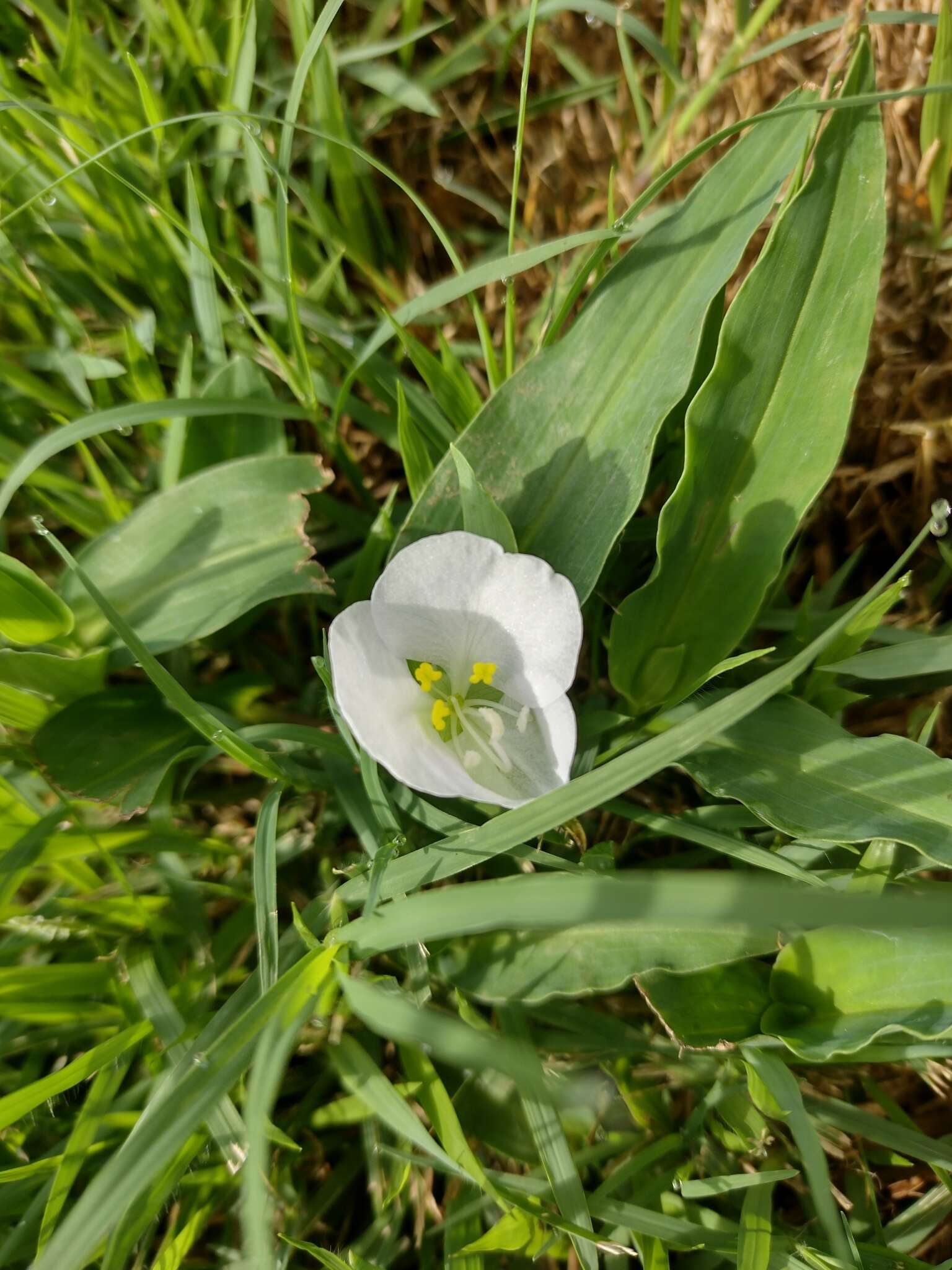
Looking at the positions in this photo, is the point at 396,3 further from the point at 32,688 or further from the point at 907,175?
the point at 32,688

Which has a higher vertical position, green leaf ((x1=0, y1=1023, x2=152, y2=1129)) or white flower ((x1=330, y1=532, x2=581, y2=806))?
white flower ((x1=330, y1=532, x2=581, y2=806))

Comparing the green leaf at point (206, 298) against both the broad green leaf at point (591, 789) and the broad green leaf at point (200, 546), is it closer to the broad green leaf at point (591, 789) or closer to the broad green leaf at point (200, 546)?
the broad green leaf at point (200, 546)

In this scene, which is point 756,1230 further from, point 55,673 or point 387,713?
point 55,673

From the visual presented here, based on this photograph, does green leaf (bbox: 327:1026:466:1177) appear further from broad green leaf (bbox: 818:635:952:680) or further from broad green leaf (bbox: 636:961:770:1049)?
broad green leaf (bbox: 818:635:952:680)

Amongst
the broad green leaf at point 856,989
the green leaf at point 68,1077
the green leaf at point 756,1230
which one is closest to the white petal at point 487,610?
the broad green leaf at point 856,989

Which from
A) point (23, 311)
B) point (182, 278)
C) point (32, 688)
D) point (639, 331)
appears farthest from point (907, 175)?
point (32, 688)

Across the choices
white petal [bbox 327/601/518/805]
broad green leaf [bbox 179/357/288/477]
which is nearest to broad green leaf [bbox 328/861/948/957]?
white petal [bbox 327/601/518/805]
